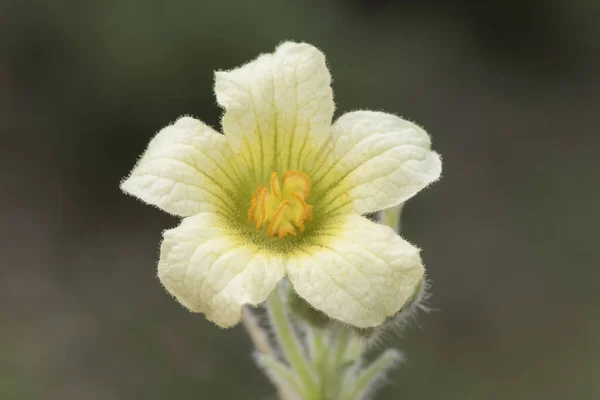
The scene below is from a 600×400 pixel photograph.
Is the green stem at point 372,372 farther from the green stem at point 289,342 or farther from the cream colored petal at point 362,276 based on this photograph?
the cream colored petal at point 362,276

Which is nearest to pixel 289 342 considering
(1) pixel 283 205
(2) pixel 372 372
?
(2) pixel 372 372

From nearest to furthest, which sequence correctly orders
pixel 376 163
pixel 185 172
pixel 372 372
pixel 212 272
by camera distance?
1. pixel 212 272
2. pixel 185 172
3. pixel 376 163
4. pixel 372 372

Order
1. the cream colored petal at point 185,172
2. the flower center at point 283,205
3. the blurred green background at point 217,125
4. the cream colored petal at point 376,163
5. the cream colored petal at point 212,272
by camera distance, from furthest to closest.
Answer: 1. the blurred green background at point 217,125
2. the flower center at point 283,205
3. the cream colored petal at point 376,163
4. the cream colored petal at point 185,172
5. the cream colored petal at point 212,272

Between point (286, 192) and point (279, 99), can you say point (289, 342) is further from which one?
point (279, 99)

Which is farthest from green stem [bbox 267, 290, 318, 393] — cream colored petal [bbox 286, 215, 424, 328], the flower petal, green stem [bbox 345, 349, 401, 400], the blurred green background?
the blurred green background

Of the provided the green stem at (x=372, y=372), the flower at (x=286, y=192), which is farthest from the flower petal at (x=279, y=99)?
the green stem at (x=372, y=372)

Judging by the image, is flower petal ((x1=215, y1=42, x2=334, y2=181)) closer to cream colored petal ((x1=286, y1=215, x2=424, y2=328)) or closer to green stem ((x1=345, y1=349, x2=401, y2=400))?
cream colored petal ((x1=286, y1=215, x2=424, y2=328))
